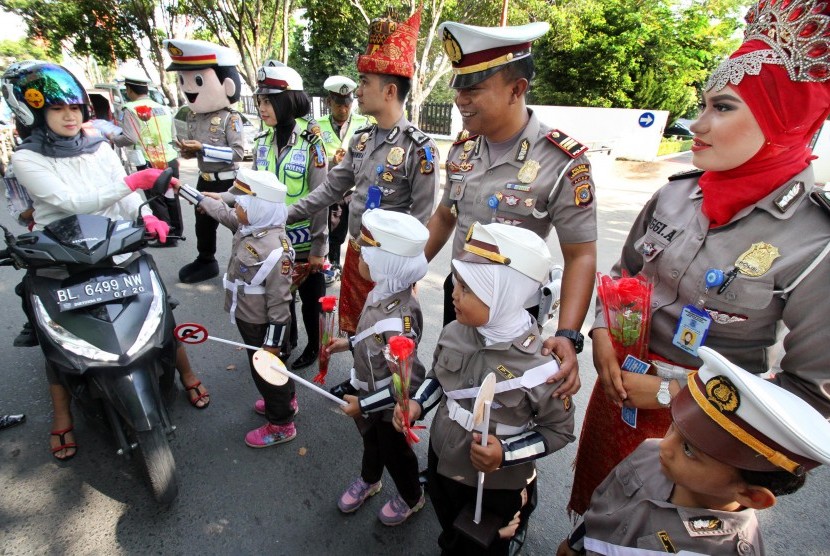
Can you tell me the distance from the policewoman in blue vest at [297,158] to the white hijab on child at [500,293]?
188 centimetres

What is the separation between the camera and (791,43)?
1196 millimetres

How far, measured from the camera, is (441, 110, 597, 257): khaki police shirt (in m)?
1.87

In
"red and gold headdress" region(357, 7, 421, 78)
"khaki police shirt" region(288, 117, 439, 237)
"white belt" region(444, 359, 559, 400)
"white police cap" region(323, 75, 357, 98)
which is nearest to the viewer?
"white belt" region(444, 359, 559, 400)

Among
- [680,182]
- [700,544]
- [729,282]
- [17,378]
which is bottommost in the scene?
[17,378]

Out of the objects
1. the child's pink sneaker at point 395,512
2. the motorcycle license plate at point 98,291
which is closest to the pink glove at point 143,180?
the motorcycle license plate at point 98,291

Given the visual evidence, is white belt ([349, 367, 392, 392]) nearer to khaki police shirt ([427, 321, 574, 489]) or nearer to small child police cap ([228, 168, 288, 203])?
khaki police shirt ([427, 321, 574, 489])

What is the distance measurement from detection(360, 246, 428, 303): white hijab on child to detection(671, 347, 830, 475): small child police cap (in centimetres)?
113

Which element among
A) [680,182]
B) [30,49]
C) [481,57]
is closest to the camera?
[680,182]

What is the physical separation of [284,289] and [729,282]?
2030mm

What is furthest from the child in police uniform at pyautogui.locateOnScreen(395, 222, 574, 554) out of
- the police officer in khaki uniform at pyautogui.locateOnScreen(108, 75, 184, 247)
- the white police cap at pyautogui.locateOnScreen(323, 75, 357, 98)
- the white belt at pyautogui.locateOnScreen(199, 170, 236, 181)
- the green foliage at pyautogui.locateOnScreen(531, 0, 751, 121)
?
the green foliage at pyautogui.locateOnScreen(531, 0, 751, 121)

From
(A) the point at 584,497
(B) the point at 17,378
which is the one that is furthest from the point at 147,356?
(A) the point at 584,497

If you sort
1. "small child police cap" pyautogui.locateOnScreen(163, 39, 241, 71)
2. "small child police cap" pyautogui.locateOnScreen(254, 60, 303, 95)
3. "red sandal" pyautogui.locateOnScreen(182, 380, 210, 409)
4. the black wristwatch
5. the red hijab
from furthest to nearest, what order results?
"small child police cap" pyautogui.locateOnScreen(163, 39, 241, 71) < "small child police cap" pyautogui.locateOnScreen(254, 60, 303, 95) < "red sandal" pyautogui.locateOnScreen(182, 380, 210, 409) < the black wristwatch < the red hijab

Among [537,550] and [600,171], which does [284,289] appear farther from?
[600,171]

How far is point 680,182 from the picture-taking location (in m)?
1.62
